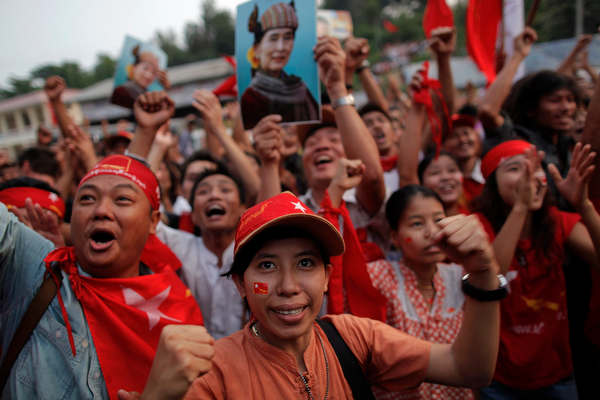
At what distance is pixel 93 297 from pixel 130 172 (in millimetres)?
602

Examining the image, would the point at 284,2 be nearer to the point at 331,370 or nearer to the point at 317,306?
the point at 317,306

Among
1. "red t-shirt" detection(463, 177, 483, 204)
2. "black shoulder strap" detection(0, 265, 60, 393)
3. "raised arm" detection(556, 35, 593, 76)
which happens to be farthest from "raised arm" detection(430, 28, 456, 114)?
"black shoulder strap" detection(0, 265, 60, 393)

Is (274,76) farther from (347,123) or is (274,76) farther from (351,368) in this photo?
(351,368)

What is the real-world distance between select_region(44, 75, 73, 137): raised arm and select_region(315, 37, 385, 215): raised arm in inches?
90.1

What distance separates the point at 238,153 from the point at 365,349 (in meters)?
1.89

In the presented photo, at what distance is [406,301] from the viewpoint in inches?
87.1

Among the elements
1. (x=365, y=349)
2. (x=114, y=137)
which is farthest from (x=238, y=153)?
(x=114, y=137)

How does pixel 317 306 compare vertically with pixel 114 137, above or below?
below

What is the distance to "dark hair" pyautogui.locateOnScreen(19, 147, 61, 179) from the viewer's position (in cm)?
409

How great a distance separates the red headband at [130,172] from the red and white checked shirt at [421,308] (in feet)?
4.21

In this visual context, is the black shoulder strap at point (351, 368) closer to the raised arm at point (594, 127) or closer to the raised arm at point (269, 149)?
the raised arm at point (269, 149)

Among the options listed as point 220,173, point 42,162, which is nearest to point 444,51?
point 220,173

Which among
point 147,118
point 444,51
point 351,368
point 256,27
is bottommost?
point 351,368

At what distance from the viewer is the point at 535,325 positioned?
2.30 metres
